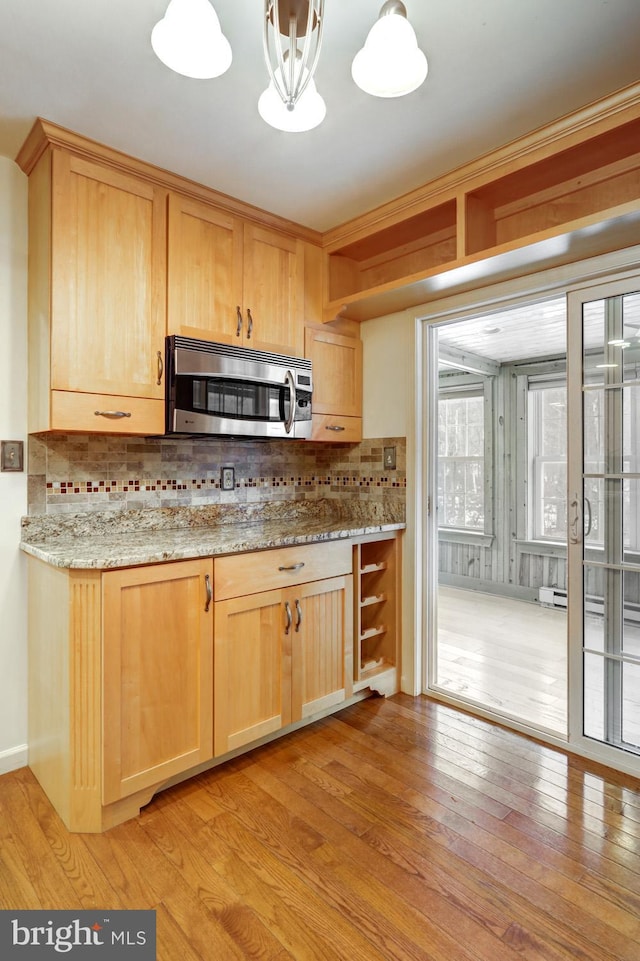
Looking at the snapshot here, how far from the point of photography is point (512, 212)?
2.24m

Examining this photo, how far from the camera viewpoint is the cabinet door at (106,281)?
1.89m

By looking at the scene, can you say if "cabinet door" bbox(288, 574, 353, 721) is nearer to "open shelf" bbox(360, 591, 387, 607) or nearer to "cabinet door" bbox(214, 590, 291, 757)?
"cabinet door" bbox(214, 590, 291, 757)

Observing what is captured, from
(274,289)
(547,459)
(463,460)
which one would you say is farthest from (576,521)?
(463,460)

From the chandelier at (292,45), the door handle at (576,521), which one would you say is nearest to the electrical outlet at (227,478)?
the door handle at (576,521)

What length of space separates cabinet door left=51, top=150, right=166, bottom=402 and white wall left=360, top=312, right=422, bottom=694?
1.27m

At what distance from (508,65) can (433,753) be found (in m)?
2.51

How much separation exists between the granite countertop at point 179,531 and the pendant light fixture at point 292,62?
1.37 meters

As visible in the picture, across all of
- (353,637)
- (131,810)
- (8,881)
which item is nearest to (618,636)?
(353,637)

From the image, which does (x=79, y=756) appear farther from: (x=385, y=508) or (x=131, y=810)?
(x=385, y=508)

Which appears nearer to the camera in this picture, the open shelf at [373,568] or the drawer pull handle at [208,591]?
the drawer pull handle at [208,591]

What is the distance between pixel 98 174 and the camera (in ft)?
6.48

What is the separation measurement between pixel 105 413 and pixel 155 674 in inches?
38.7

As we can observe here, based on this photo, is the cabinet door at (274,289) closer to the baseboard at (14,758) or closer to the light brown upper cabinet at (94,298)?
the light brown upper cabinet at (94,298)

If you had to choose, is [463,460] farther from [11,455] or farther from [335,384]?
[11,455]
